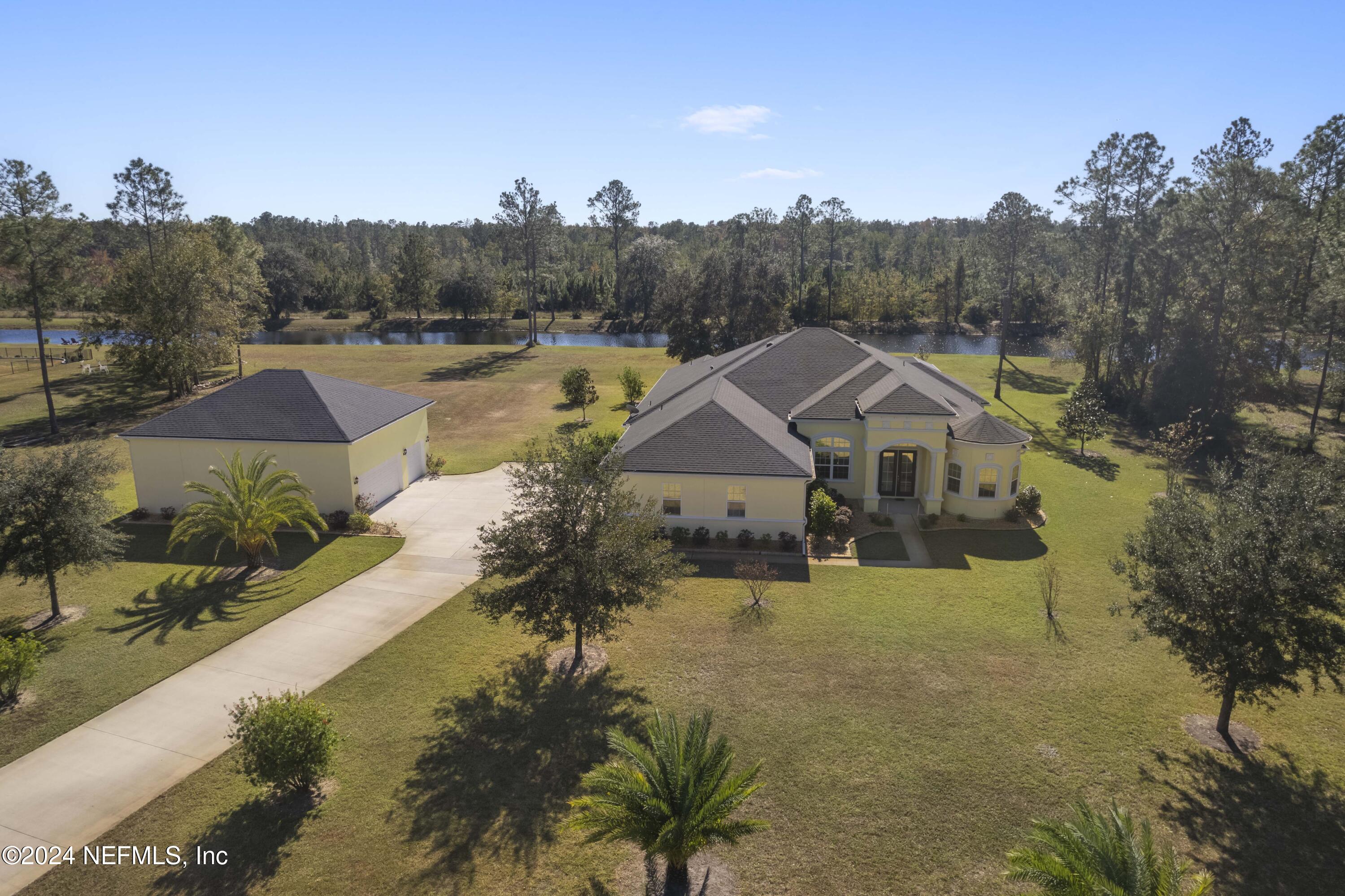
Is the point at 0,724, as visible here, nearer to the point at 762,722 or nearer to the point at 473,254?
the point at 762,722

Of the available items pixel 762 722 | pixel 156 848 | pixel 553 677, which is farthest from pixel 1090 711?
pixel 156 848

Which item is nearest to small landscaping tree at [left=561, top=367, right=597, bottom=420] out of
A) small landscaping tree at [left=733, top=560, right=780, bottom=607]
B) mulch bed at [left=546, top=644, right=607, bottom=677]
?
small landscaping tree at [left=733, top=560, right=780, bottom=607]

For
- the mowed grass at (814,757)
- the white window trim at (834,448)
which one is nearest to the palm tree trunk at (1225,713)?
the mowed grass at (814,757)

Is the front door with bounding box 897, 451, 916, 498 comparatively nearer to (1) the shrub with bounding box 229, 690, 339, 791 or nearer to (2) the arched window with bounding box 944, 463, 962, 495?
(2) the arched window with bounding box 944, 463, 962, 495

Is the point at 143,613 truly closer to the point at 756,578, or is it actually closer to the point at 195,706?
the point at 195,706

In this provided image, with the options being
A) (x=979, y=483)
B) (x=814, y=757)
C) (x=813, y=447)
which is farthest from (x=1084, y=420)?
(x=814, y=757)

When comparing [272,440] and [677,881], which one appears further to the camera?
[272,440]
